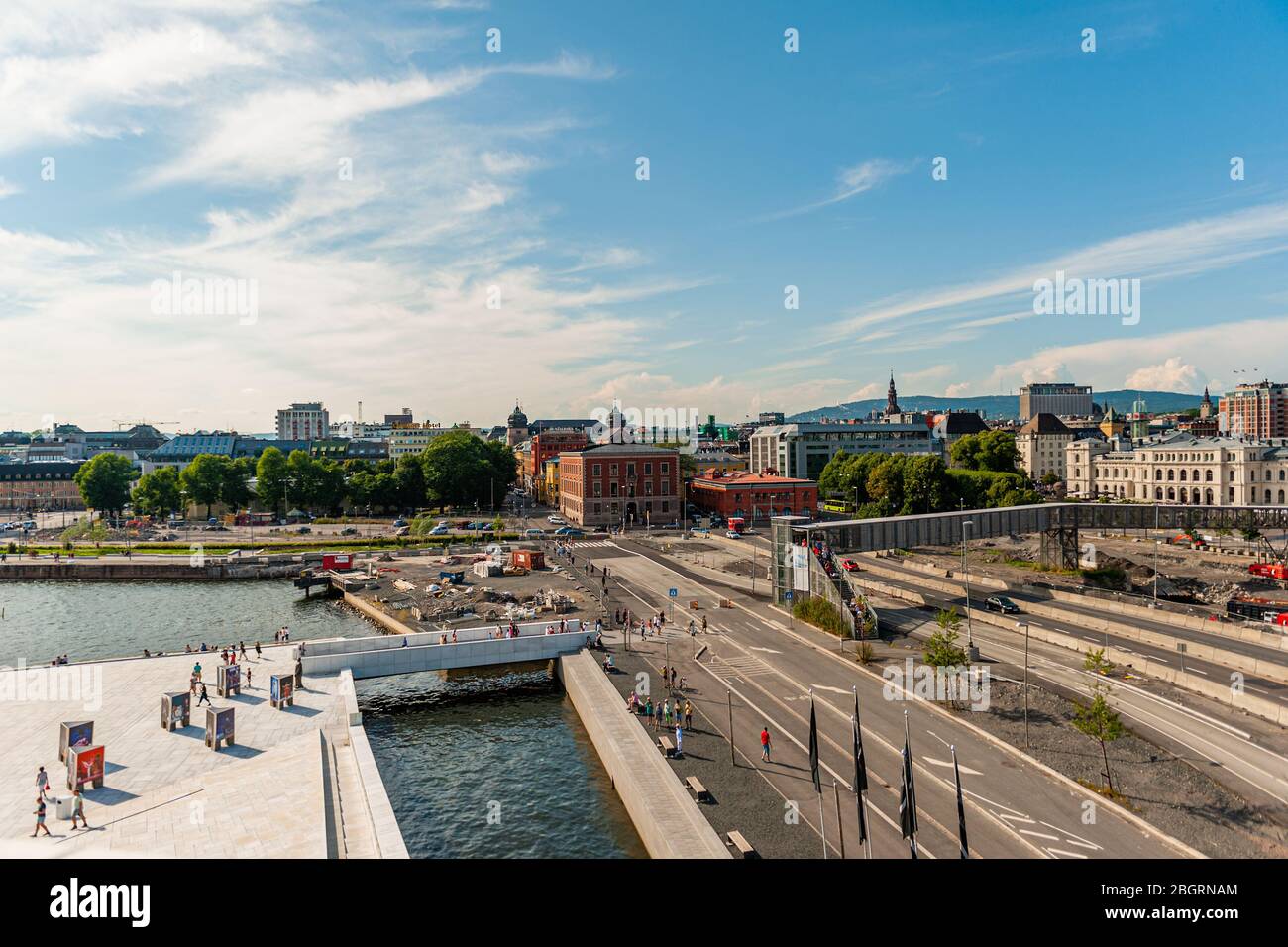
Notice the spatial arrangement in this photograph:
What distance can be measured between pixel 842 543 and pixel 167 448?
464 feet

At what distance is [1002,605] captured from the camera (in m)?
45.4

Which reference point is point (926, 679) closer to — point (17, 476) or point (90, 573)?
point (90, 573)

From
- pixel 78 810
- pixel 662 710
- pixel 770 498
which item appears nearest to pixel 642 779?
pixel 662 710

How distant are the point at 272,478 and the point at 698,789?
91.9 meters

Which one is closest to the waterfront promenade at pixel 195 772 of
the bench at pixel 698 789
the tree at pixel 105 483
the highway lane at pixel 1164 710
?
the bench at pixel 698 789

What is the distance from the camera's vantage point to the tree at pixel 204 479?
100 meters

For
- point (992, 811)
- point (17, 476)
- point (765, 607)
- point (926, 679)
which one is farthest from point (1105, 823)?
point (17, 476)

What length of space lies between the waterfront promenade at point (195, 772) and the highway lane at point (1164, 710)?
2414 centimetres

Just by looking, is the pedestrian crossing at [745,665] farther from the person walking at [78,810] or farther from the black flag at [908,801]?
the person walking at [78,810]

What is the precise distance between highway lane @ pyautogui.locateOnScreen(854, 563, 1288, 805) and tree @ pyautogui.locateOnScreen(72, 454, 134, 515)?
333 ft

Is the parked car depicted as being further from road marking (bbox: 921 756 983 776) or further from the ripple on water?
the ripple on water

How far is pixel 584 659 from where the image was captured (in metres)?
37.7

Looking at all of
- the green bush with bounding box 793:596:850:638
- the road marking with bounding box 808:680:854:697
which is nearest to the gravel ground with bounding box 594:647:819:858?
the road marking with bounding box 808:680:854:697

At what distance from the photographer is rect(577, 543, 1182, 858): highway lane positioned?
1970cm
